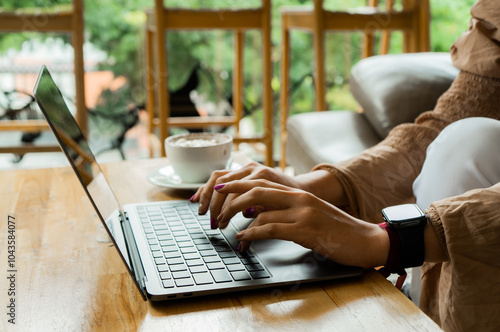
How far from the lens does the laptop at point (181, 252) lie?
59 cm

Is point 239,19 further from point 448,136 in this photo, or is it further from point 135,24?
point 448,136

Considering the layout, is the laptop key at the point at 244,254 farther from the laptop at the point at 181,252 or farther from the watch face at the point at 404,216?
the watch face at the point at 404,216

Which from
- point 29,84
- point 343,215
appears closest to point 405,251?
point 343,215

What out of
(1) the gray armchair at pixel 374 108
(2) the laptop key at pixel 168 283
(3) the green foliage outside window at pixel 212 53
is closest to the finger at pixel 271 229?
(2) the laptop key at pixel 168 283

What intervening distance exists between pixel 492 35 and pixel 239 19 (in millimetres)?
1236

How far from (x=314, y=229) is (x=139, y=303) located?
0.21 metres

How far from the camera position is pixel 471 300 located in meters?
0.69

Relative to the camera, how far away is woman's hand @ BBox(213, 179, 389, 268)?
2.12ft

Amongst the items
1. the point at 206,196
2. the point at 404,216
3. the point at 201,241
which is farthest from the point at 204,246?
the point at 404,216

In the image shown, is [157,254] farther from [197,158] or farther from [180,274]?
[197,158]

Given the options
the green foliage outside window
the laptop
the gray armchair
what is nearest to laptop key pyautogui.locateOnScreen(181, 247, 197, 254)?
the laptop

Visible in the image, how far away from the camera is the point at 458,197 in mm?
681

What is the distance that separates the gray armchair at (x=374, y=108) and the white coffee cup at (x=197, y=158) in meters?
0.50

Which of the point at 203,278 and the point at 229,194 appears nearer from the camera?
the point at 203,278
